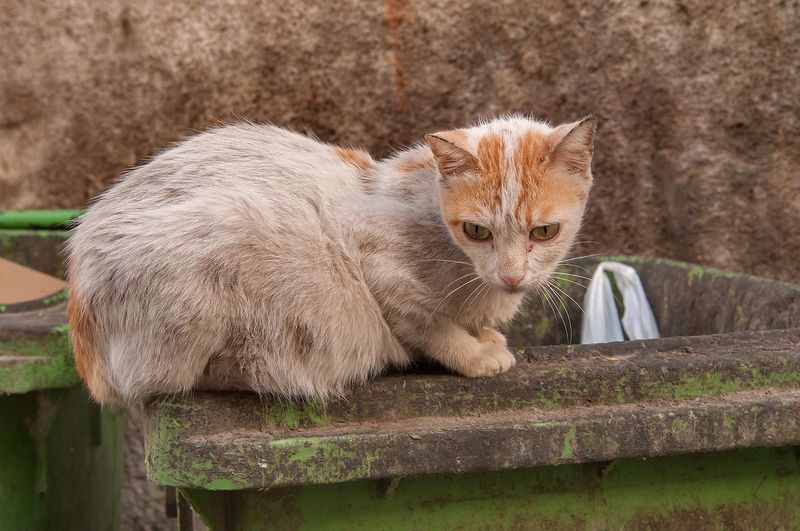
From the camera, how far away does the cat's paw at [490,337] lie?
185 centimetres

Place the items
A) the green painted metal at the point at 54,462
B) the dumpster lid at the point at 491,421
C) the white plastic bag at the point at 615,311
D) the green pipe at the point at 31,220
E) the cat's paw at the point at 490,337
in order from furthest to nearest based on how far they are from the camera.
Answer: the green pipe at the point at 31,220 < the white plastic bag at the point at 615,311 < the green painted metal at the point at 54,462 < the cat's paw at the point at 490,337 < the dumpster lid at the point at 491,421

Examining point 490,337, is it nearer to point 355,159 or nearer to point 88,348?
point 355,159

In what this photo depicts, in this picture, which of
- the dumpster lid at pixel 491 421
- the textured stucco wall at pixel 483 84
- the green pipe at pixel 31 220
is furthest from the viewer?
the textured stucco wall at pixel 483 84

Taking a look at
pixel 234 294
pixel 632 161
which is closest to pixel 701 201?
pixel 632 161

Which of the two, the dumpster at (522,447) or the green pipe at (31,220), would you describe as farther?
the green pipe at (31,220)

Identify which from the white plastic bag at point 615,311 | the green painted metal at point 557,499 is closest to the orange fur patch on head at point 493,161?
the green painted metal at point 557,499

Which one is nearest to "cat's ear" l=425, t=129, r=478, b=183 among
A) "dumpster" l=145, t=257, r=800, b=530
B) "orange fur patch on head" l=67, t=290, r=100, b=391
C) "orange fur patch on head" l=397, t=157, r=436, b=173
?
"orange fur patch on head" l=397, t=157, r=436, b=173

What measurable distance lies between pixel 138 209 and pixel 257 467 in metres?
0.56

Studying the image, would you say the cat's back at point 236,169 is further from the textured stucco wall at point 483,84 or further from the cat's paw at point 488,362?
the textured stucco wall at point 483,84

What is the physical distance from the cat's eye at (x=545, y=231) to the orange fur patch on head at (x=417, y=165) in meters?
0.27

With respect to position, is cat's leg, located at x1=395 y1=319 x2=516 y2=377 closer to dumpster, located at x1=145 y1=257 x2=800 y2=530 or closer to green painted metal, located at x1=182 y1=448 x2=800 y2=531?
dumpster, located at x1=145 y1=257 x2=800 y2=530

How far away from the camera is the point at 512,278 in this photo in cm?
161

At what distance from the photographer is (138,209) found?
5.26 feet

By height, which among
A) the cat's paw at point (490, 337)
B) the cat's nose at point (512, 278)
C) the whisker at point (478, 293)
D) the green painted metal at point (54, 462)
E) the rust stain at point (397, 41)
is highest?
the rust stain at point (397, 41)
